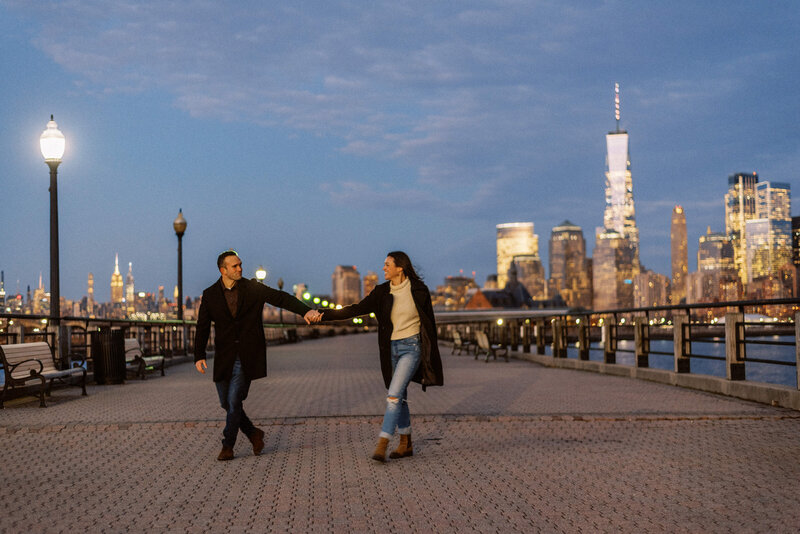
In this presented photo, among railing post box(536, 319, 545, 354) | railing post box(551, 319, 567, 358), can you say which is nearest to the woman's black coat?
railing post box(551, 319, 567, 358)

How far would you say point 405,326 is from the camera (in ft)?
24.6

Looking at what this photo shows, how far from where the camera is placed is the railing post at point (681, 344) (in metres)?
14.7

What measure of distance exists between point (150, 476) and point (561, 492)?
319cm

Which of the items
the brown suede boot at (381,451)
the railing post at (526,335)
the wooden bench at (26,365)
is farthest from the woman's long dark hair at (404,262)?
the railing post at (526,335)

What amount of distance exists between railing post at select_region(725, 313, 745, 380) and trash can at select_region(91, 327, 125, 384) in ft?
35.3

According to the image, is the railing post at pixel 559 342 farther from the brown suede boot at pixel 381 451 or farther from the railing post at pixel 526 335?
the brown suede boot at pixel 381 451

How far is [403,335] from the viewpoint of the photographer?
24.7 feet

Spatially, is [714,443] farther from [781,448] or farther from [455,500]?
[455,500]

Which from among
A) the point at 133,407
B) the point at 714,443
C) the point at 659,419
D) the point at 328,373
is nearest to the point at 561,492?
the point at 714,443

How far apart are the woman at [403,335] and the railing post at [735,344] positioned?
265 inches

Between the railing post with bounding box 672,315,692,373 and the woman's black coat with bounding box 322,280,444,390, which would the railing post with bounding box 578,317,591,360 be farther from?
the woman's black coat with bounding box 322,280,444,390

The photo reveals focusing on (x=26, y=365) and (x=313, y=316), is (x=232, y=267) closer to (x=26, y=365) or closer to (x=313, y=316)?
(x=313, y=316)

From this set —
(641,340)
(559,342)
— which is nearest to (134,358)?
(641,340)

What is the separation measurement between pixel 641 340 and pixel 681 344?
2.33m
